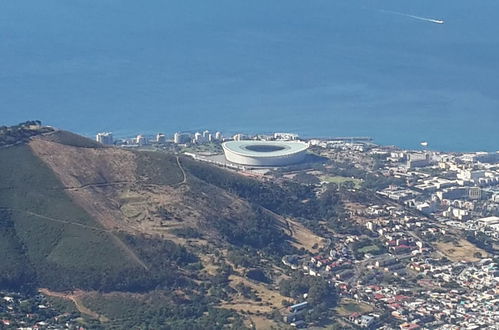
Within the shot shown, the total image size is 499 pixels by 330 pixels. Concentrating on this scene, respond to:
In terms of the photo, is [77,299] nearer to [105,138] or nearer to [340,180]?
[340,180]

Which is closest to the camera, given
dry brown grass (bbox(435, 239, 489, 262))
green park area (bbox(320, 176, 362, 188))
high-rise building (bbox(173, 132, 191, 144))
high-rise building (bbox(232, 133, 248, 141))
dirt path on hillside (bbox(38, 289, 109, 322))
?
dirt path on hillside (bbox(38, 289, 109, 322))

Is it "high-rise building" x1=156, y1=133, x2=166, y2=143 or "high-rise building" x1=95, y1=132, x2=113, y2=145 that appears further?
"high-rise building" x1=156, y1=133, x2=166, y2=143

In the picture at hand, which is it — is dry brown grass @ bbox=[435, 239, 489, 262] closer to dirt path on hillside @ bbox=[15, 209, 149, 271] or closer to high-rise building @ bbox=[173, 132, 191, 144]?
dirt path on hillside @ bbox=[15, 209, 149, 271]

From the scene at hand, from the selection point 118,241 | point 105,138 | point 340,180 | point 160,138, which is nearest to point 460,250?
point 340,180

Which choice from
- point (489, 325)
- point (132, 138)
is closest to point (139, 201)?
point (489, 325)

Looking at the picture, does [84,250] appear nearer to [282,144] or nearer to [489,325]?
[489,325]

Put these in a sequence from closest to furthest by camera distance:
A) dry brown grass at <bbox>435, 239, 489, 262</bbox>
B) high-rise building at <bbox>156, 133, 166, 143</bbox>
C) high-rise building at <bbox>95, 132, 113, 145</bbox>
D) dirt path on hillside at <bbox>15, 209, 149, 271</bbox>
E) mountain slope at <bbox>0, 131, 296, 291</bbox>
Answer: mountain slope at <bbox>0, 131, 296, 291</bbox> < dirt path on hillside at <bbox>15, 209, 149, 271</bbox> < dry brown grass at <bbox>435, 239, 489, 262</bbox> < high-rise building at <bbox>95, 132, 113, 145</bbox> < high-rise building at <bbox>156, 133, 166, 143</bbox>

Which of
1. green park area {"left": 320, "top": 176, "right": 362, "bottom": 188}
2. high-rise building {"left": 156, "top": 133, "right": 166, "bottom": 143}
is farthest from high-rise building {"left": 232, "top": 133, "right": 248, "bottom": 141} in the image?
green park area {"left": 320, "top": 176, "right": 362, "bottom": 188}
